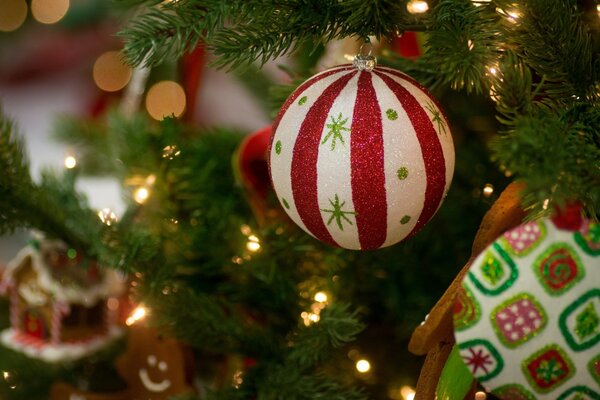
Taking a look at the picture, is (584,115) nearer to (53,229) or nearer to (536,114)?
(536,114)

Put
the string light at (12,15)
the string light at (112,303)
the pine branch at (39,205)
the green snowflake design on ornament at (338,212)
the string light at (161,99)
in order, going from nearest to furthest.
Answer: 1. the green snowflake design on ornament at (338,212)
2. the pine branch at (39,205)
3. the string light at (112,303)
4. the string light at (161,99)
5. the string light at (12,15)

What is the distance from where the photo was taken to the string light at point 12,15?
1.53m

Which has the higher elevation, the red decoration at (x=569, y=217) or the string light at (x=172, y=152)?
the string light at (x=172, y=152)

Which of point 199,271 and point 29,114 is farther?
point 29,114

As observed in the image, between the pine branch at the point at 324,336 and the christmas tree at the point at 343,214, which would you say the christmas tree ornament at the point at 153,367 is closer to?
the christmas tree at the point at 343,214

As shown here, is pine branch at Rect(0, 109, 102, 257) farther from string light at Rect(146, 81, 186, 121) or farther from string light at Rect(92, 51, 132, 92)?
string light at Rect(92, 51, 132, 92)

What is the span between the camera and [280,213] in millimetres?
781

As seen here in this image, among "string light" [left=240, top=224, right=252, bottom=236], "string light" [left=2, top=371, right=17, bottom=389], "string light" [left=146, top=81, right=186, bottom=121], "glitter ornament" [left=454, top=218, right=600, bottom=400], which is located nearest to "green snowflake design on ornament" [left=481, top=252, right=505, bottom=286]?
"glitter ornament" [left=454, top=218, right=600, bottom=400]

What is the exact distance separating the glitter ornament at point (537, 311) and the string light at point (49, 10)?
4.68ft

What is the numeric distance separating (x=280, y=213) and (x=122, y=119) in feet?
0.77

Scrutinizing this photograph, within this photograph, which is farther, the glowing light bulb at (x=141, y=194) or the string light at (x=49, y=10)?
the string light at (x=49, y=10)

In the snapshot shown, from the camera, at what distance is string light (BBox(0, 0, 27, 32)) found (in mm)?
1529

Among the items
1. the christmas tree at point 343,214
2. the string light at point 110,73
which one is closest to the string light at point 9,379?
the christmas tree at point 343,214

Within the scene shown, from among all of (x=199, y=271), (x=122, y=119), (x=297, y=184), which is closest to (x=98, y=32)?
(x=122, y=119)
